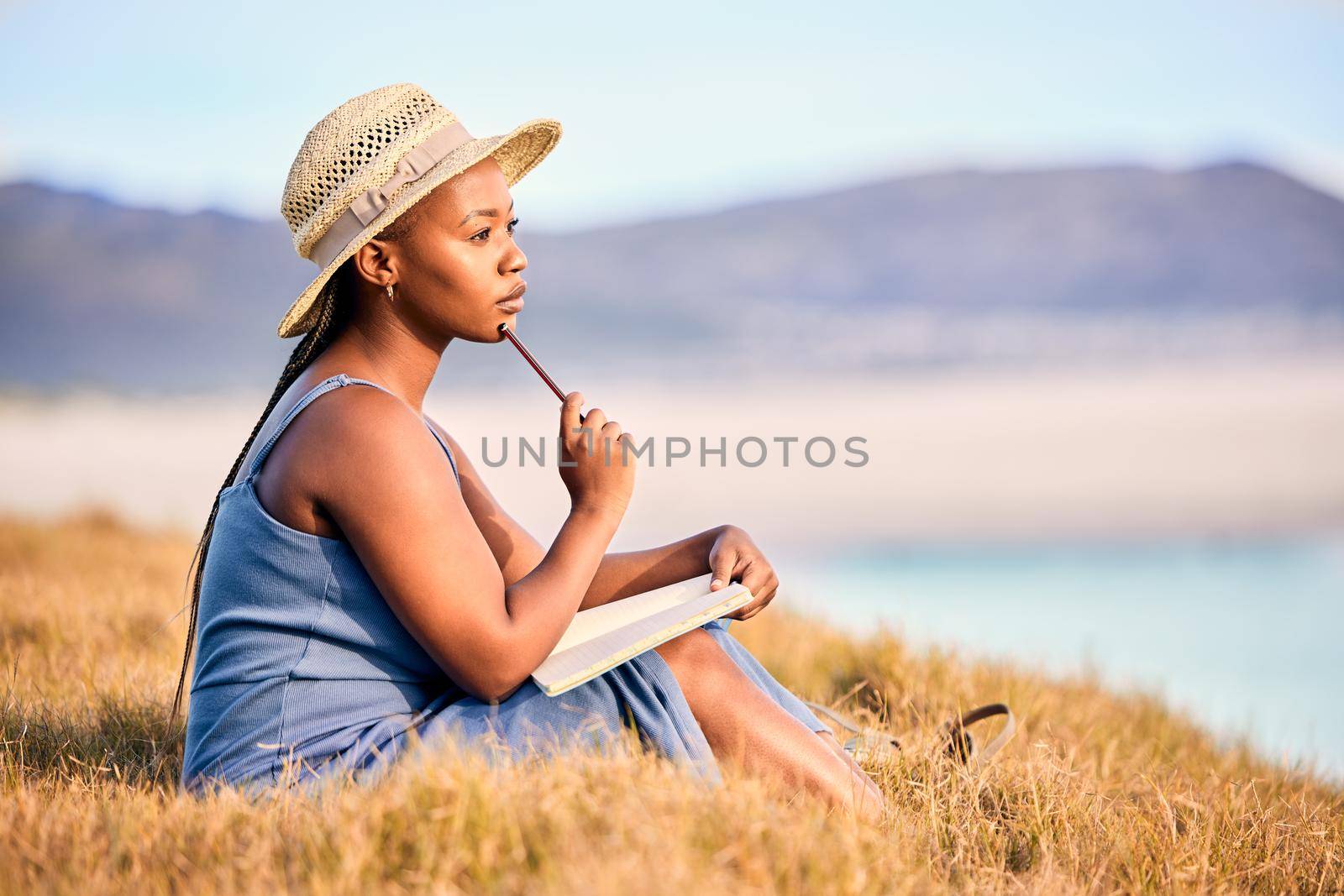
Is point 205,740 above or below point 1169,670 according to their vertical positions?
above

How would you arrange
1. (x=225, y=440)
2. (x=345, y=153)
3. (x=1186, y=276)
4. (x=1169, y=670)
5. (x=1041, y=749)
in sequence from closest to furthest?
(x=345, y=153), (x=1041, y=749), (x=1169, y=670), (x=225, y=440), (x=1186, y=276)

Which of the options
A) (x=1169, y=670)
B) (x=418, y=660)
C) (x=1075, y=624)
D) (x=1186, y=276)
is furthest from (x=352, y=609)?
(x=1186, y=276)

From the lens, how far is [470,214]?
8.09 ft

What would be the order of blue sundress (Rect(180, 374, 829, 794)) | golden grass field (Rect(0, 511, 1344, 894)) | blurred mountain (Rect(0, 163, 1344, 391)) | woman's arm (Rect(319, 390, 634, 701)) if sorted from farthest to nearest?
blurred mountain (Rect(0, 163, 1344, 391))
blue sundress (Rect(180, 374, 829, 794))
woman's arm (Rect(319, 390, 634, 701))
golden grass field (Rect(0, 511, 1344, 894))

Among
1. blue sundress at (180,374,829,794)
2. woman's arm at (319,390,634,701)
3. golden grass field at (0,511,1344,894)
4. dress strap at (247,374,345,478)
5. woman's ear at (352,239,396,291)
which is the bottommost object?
golden grass field at (0,511,1344,894)

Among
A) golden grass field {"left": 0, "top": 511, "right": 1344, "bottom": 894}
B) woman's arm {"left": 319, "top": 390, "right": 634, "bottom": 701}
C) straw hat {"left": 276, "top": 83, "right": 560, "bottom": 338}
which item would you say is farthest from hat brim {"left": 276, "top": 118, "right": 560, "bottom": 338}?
golden grass field {"left": 0, "top": 511, "right": 1344, "bottom": 894}

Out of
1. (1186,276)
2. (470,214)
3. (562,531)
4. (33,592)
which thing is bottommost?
(33,592)

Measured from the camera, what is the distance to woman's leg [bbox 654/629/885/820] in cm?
232

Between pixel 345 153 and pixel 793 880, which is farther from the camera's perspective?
pixel 345 153

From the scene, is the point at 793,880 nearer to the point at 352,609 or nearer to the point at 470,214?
the point at 352,609

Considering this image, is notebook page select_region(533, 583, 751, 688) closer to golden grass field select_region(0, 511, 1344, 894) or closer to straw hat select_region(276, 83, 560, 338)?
golden grass field select_region(0, 511, 1344, 894)

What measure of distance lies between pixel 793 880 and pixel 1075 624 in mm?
7610

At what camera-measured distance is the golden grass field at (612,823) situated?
5.93 ft

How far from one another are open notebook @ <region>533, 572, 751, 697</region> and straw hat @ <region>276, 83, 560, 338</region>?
858mm
